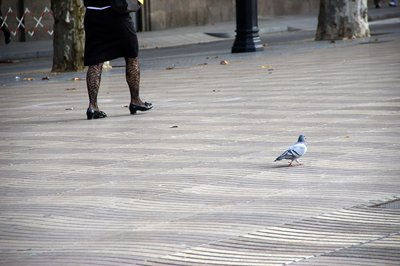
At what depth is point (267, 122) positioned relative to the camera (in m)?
12.3

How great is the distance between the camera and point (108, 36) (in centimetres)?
1361

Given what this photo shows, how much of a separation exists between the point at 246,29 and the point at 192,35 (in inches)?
352

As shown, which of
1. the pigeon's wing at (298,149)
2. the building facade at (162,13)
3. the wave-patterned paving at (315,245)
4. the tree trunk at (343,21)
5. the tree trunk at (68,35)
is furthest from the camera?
the building facade at (162,13)

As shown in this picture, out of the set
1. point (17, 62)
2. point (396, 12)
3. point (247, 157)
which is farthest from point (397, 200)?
point (396, 12)

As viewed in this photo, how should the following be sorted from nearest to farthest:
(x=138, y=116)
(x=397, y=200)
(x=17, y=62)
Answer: (x=397, y=200)
(x=138, y=116)
(x=17, y=62)

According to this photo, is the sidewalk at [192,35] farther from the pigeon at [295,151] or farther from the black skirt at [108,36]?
the pigeon at [295,151]

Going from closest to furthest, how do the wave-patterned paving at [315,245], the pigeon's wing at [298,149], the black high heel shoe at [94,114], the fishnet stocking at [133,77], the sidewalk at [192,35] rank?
the wave-patterned paving at [315,245] < the pigeon's wing at [298,149] < the black high heel shoe at [94,114] < the fishnet stocking at [133,77] < the sidewalk at [192,35]

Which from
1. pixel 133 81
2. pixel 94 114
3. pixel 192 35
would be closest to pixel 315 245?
pixel 94 114

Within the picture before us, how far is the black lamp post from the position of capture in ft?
81.8

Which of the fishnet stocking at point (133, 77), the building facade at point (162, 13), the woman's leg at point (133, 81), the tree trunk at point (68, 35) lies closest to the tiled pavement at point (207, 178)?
the woman's leg at point (133, 81)

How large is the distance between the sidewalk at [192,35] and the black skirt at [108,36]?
1465 centimetres

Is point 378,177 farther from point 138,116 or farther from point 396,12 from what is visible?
point 396,12

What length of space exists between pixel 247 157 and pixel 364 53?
12.4 m

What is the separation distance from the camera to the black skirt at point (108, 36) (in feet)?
44.5
